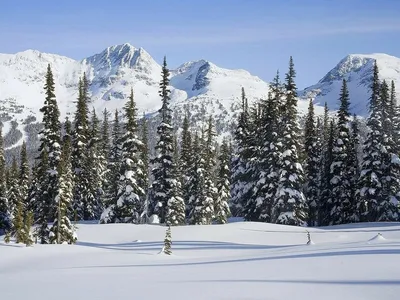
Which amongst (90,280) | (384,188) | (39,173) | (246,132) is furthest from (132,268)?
(246,132)

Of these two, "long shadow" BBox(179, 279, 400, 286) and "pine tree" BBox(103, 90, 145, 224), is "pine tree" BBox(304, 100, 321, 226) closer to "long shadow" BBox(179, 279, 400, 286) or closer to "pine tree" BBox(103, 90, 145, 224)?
"pine tree" BBox(103, 90, 145, 224)

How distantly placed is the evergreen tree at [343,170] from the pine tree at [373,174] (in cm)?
179

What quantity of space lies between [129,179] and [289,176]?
13944 mm

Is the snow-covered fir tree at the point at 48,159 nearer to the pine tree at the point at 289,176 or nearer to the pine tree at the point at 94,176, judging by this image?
the pine tree at the point at 94,176

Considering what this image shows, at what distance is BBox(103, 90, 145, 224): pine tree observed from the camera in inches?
1521

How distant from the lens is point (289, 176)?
3712cm

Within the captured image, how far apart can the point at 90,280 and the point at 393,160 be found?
35416mm

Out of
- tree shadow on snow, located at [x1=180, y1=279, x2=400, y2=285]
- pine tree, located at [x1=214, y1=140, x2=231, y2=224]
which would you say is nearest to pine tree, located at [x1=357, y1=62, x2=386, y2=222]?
pine tree, located at [x1=214, y1=140, x2=231, y2=224]

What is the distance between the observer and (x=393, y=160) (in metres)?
39.7

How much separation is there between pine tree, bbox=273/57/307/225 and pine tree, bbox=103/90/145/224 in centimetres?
1234

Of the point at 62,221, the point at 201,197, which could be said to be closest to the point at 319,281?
the point at 62,221

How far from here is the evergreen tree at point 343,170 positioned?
4241 cm

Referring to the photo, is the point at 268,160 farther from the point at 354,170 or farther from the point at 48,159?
the point at 48,159

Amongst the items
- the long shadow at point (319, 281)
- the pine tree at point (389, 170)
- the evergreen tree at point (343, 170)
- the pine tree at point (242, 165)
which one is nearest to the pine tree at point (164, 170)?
the pine tree at point (242, 165)
